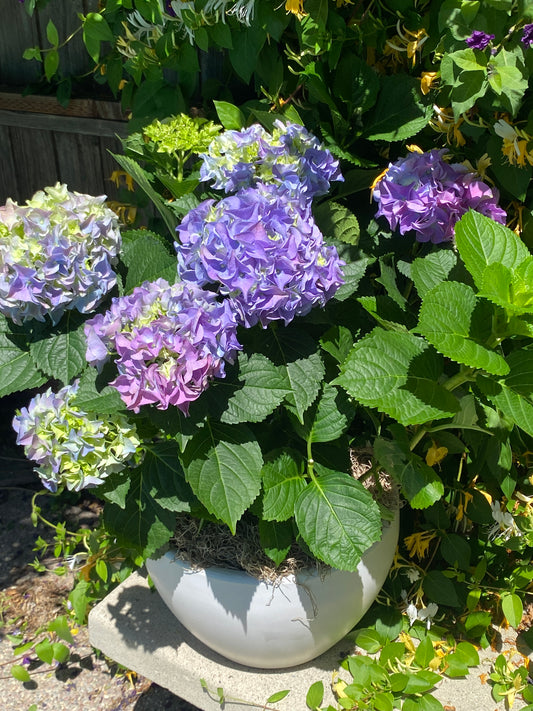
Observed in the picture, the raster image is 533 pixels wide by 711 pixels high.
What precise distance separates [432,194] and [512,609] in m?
0.98

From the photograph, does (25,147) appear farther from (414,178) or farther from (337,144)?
(414,178)

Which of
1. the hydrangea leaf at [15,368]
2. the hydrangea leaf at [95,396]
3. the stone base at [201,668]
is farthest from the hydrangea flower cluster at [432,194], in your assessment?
the stone base at [201,668]

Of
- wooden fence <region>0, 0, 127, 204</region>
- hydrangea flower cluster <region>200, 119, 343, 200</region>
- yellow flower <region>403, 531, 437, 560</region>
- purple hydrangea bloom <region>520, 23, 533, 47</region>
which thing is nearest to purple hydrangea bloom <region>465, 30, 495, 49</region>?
purple hydrangea bloom <region>520, 23, 533, 47</region>

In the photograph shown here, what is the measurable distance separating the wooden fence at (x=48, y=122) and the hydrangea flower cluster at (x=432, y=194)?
1097 mm

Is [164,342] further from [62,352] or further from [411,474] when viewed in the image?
[411,474]

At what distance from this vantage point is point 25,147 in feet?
7.78

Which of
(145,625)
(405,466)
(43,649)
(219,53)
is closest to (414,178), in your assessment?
(405,466)

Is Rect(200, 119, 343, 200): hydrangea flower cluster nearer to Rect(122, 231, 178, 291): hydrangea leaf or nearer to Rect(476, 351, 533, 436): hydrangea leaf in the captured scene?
Rect(122, 231, 178, 291): hydrangea leaf

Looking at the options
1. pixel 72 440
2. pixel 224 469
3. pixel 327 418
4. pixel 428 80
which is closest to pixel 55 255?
pixel 72 440

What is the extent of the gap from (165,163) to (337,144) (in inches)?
14.4

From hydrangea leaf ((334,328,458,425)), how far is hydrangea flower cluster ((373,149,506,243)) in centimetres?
27

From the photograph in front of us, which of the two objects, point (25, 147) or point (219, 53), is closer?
point (219, 53)

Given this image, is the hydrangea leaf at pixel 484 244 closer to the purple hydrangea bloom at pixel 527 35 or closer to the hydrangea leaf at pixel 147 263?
the purple hydrangea bloom at pixel 527 35

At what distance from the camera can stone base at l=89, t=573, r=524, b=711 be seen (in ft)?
4.96
